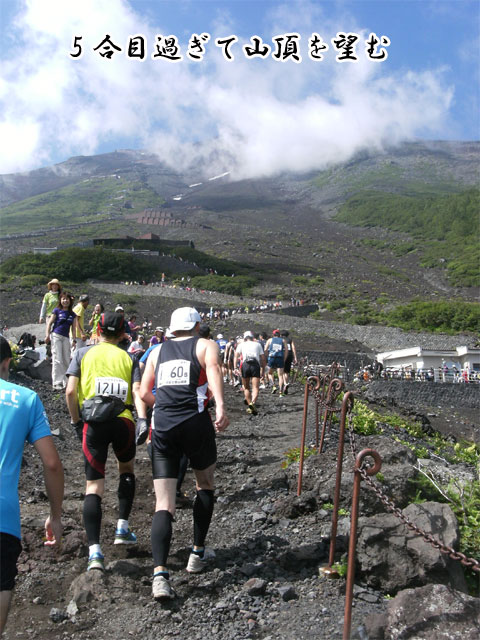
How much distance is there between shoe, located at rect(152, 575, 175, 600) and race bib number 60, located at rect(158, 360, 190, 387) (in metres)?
1.11

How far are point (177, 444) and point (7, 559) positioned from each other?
1448 mm

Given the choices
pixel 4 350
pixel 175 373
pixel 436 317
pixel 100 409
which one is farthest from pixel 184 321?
pixel 436 317

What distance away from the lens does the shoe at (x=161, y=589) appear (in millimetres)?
3529

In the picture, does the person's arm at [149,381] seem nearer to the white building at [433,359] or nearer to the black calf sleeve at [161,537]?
the black calf sleeve at [161,537]

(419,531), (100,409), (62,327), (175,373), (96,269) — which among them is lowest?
(419,531)

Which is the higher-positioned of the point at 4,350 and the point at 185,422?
the point at 4,350

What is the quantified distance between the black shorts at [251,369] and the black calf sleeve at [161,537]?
6490 mm

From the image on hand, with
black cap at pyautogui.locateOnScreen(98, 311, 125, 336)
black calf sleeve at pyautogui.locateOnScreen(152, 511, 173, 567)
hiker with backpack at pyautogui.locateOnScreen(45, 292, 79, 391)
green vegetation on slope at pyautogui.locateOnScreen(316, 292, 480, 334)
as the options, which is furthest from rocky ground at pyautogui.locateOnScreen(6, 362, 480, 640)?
green vegetation on slope at pyautogui.locateOnScreen(316, 292, 480, 334)

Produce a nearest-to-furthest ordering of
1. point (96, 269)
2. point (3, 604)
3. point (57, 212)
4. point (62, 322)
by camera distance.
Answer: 1. point (3, 604)
2. point (62, 322)
3. point (96, 269)
4. point (57, 212)

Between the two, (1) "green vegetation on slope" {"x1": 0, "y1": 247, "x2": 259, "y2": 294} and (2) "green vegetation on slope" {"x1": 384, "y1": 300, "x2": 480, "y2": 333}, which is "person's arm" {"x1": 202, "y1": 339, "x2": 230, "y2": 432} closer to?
(2) "green vegetation on slope" {"x1": 384, "y1": 300, "x2": 480, "y2": 333}

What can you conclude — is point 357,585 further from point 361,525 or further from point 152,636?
point 152,636

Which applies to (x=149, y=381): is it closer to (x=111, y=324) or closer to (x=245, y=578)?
(x=111, y=324)

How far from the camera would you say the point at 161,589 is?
353 cm

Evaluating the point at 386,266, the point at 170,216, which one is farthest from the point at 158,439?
the point at 170,216
